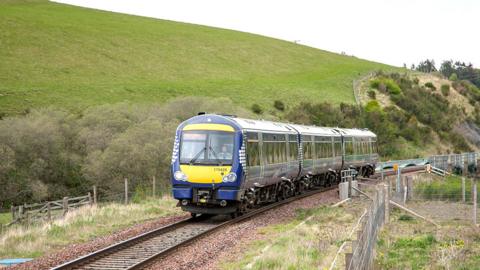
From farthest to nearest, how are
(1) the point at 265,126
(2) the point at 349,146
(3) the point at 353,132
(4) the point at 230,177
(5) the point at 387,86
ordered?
(5) the point at 387,86
(3) the point at 353,132
(2) the point at 349,146
(1) the point at 265,126
(4) the point at 230,177

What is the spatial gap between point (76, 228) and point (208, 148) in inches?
177

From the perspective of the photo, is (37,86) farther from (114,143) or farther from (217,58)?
(217,58)

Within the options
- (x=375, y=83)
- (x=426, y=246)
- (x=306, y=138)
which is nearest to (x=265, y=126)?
(x=306, y=138)

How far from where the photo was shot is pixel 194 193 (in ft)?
63.2

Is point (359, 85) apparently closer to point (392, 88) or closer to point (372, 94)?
point (392, 88)

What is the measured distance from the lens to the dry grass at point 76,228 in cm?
1530

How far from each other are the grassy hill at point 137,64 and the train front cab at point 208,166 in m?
37.2

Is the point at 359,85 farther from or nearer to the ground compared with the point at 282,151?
farther from the ground

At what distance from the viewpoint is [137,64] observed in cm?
8038

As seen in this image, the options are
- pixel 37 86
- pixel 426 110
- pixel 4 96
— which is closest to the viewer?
pixel 4 96

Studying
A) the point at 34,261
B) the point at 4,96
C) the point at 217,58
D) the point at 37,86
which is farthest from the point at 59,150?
the point at 217,58

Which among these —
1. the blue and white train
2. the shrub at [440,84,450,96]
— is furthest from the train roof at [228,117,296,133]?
the shrub at [440,84,450,96]

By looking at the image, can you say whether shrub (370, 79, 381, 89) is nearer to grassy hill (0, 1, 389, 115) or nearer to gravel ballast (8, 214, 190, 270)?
grassy hill (0, 1, 389, 115)

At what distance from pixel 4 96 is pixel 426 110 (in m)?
53.0
